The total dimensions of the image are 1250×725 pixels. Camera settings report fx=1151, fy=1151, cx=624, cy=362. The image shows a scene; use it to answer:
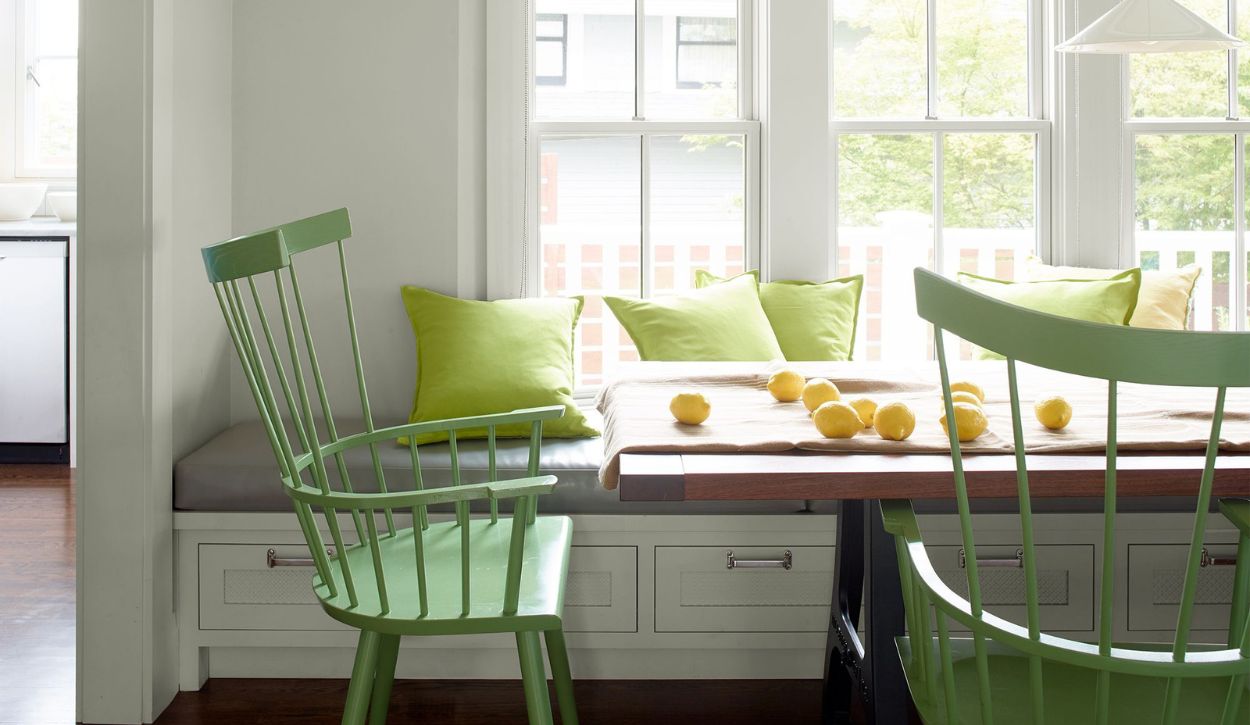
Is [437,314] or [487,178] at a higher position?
[487,178]

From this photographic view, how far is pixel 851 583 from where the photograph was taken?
244cm

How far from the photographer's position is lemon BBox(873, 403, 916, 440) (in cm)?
186

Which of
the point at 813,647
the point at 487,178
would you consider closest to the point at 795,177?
the point at 487,178

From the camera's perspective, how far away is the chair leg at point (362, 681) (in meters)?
1.92

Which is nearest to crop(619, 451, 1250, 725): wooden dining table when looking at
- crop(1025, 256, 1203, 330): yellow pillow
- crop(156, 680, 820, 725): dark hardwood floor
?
crop(156, 680, 820, 725): dark hardwood floor

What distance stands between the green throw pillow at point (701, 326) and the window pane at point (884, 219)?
1.68ft

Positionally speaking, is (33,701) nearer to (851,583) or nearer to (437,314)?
(437,314)

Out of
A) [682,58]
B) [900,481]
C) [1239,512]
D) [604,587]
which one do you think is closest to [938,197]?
[682,58]

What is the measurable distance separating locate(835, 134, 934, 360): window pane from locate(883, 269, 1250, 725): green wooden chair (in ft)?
7.42

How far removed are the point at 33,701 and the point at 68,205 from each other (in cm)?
352

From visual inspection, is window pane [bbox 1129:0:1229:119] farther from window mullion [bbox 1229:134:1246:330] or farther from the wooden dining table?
the wooden dining table

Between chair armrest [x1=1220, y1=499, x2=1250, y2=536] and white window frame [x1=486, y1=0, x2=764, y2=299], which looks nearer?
chair armrest [x1=1220, y1=499, x2=1250, y2=536]

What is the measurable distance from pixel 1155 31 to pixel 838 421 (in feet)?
3.89

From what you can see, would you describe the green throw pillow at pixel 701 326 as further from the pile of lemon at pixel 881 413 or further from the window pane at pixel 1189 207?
the window pane at pixel 1189 207
